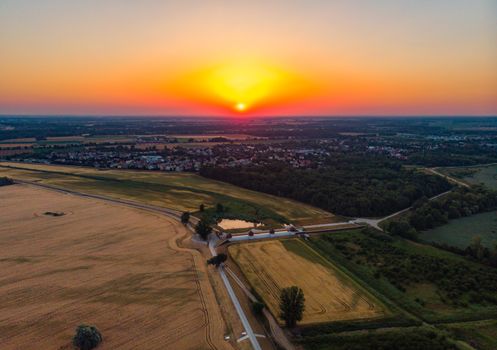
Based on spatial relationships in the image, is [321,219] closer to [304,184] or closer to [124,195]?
[304,184]

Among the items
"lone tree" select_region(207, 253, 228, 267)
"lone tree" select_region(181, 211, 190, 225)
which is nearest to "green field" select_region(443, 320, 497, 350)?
"lone tree" select_region(207, 253, 228, 267)

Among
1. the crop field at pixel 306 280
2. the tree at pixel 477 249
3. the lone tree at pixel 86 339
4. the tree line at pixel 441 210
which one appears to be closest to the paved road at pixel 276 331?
the crop field at pixel 306 280

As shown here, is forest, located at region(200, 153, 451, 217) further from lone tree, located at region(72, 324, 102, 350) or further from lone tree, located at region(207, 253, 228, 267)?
lone tree, located at region(72, 324, 102, 350)

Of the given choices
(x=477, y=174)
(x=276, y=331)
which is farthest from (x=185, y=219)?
(x=477, y=174)

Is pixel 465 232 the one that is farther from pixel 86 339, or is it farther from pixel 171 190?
pixel 171 190

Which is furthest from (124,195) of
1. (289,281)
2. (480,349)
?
(480,349)
